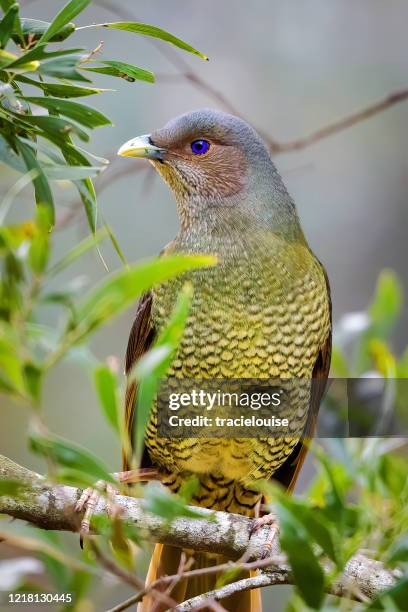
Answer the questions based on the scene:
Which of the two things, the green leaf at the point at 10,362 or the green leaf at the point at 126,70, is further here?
the green leaf at the point at 126,70

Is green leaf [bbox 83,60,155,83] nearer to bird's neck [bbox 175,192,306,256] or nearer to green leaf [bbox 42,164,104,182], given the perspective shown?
green leaf [bbox 42,164,104,182]

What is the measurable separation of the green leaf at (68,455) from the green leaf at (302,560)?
27 centimetres

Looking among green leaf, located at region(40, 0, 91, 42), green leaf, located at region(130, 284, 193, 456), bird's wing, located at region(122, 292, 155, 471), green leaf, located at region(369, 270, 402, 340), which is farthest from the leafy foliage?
bird's wing, located at region(122, 292, 155, 471)

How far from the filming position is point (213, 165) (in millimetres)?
2830

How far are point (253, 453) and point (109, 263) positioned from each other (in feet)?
8.17

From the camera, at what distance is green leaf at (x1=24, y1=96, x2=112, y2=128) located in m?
1.56

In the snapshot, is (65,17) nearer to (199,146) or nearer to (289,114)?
(199,146)

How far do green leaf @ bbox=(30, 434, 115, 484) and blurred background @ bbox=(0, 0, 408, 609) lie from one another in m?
3.77

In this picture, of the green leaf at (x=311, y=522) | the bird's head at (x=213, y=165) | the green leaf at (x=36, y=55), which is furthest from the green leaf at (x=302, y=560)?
the bird's head at (x=213, y=165)

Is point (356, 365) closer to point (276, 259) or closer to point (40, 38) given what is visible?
point (276, 259)

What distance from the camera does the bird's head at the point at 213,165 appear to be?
2803 mm

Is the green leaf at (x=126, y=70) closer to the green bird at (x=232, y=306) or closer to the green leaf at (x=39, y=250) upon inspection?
the green leaf at (x=39, y=250)

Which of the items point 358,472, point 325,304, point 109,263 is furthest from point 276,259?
point 109,263

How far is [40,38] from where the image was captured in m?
1.59
